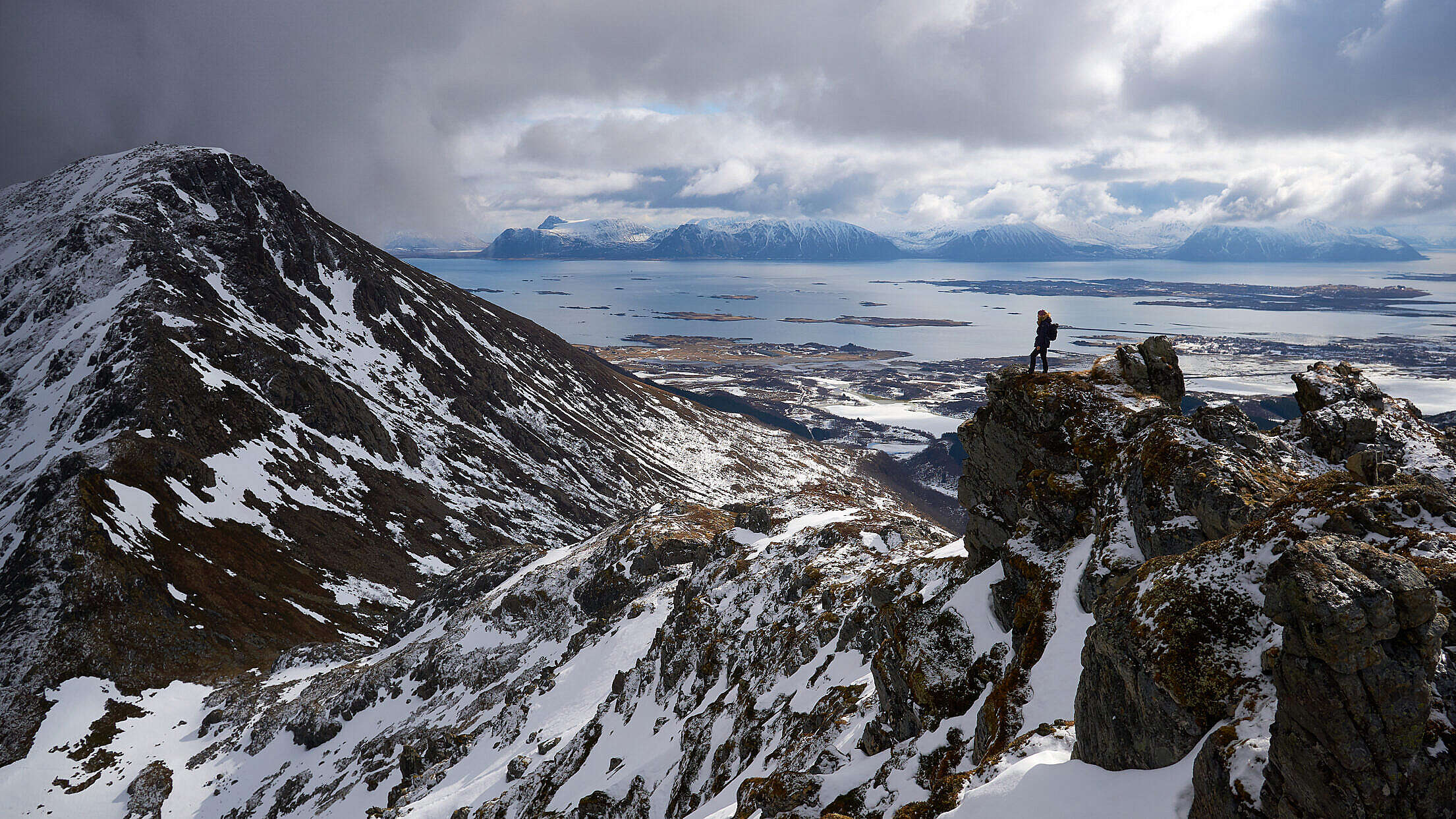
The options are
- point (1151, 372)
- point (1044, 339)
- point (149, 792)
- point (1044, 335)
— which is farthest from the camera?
point (149, 792)

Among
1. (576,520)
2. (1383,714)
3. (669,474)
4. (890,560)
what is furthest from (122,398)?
(1383,714)

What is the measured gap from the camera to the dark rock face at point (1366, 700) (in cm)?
1059

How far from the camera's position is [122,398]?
114m

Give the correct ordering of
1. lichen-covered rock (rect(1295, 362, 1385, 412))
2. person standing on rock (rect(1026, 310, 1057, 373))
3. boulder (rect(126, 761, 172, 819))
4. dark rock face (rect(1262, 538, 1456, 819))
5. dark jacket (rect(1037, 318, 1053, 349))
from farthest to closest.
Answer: boulder (rect(126, 761, 172, 819)), dark jacket (rect(1037, 318, 1053, 349)), person standing on rock (rect(1026, 310, 1057, 373)), lichen-covered rock (rect(1295, 362, 1385, 412)), dark rock face (rect(1262, 538, 1456, 819))

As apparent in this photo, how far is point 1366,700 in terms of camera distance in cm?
1078

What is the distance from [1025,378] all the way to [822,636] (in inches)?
807

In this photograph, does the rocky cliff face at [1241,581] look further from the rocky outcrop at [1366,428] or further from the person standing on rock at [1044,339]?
the person standing on rock at [1044,339]

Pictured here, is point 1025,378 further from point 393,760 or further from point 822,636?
point 393,760

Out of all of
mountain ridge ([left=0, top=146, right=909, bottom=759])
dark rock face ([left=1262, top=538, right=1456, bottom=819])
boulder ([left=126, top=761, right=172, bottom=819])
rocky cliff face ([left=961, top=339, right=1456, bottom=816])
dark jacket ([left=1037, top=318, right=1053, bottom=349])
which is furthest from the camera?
mountain ridge ([left=0, top=146, right=909, bottom=759])

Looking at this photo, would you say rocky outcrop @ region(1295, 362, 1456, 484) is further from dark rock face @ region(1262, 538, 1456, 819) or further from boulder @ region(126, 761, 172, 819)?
boulder @ region(126, 761, 172, 819)

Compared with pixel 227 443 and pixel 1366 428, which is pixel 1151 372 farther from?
pixel 227 443

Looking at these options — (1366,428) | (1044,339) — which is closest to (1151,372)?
(1044,339)

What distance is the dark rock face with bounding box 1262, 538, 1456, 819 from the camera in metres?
10.6

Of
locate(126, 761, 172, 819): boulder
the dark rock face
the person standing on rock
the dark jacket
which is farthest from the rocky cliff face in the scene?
locate(126, 761, 172, 819): boulder
